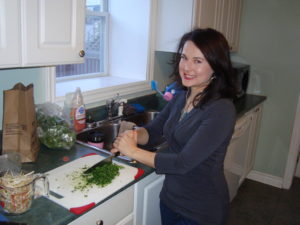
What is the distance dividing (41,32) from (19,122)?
1.27ft

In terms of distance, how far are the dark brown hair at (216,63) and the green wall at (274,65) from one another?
1978 millimetres

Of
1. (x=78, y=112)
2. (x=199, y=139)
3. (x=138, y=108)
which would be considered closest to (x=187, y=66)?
(x=199, y=139)

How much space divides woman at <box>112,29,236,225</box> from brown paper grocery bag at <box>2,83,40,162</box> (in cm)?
38

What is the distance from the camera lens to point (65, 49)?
4.17 feet

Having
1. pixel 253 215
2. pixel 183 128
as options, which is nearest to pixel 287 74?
pixel 253 215

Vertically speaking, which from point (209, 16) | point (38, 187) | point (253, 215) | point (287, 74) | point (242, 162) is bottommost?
point (253, 215)

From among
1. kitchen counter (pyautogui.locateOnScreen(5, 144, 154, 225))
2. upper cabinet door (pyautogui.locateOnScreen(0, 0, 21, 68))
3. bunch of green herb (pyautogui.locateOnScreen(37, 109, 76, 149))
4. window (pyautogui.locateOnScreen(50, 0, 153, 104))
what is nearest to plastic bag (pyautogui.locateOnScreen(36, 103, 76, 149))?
bunch of green herb (pyautogui.locateOnScreen(37, 109, 76, 149))

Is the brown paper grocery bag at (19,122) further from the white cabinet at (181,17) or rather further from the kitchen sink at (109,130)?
the white cabinet at (181,17)

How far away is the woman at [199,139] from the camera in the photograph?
115 cm

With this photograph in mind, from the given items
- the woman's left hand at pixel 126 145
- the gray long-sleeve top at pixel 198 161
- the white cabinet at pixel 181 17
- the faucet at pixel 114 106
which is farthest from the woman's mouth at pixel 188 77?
the white cabinet at pixel 181 17

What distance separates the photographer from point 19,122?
126 cm

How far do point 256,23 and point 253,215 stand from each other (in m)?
1.85

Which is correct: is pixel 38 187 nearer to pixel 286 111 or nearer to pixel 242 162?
pixel 242 162

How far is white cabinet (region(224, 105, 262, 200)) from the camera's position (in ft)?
7.75
